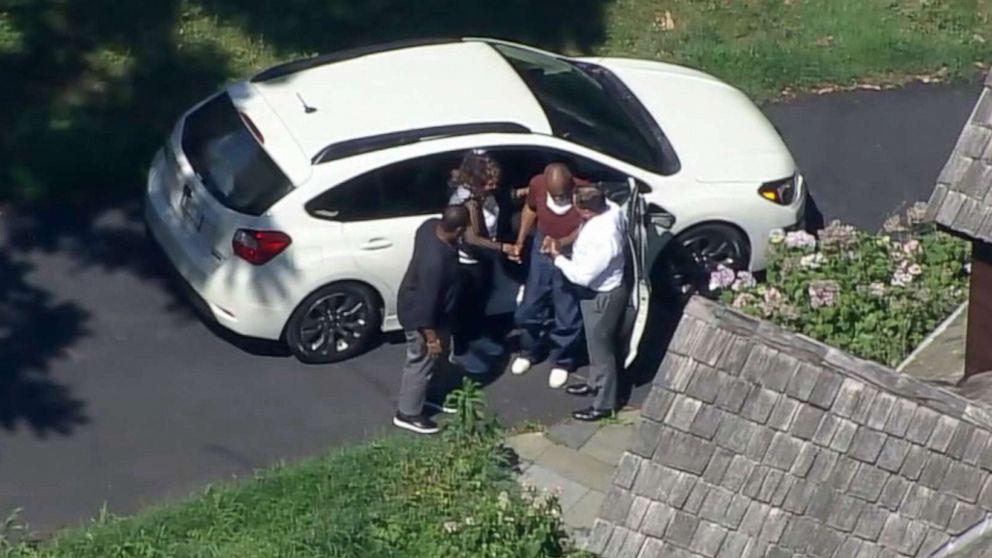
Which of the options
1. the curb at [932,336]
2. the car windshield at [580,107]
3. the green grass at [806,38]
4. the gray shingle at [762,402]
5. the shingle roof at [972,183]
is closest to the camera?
the gray shingle at [762,402]

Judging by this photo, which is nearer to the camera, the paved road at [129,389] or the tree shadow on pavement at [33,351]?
the paved road at [129,389]

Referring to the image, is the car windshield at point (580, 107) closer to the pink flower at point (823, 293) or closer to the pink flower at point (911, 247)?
the pink flower at point (823, 293)

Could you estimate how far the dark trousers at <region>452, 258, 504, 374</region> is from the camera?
13172mm

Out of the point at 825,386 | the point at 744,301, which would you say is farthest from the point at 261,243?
the point at 825,386

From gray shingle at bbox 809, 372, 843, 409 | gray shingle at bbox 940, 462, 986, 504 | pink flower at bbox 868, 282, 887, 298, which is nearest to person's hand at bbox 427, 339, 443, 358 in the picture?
pink flower at bbox 868, 282, 887, 298

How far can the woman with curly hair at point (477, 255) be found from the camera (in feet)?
42.3

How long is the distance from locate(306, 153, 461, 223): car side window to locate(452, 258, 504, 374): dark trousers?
1.70ft

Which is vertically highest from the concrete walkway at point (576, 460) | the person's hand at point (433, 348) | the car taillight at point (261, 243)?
the car taillight at point (261, 243)

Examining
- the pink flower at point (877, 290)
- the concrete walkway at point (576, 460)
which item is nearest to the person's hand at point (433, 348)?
the concrete walkway at point (576, 460)

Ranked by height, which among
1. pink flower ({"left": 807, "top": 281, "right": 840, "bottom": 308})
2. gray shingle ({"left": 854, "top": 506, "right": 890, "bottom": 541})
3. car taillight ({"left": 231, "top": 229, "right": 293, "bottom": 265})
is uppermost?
pink flower ({"left": 807, "top": 281, "right": 840, "bottom": 308})

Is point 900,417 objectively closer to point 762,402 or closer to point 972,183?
point 762,402

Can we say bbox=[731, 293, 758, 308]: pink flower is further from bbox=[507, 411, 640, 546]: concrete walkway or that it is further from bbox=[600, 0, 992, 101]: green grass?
bbox=[600, 0, 992, 101]: green grass

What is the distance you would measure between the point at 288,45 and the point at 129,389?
4.54 meters

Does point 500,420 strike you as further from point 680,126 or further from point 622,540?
point 622,540
